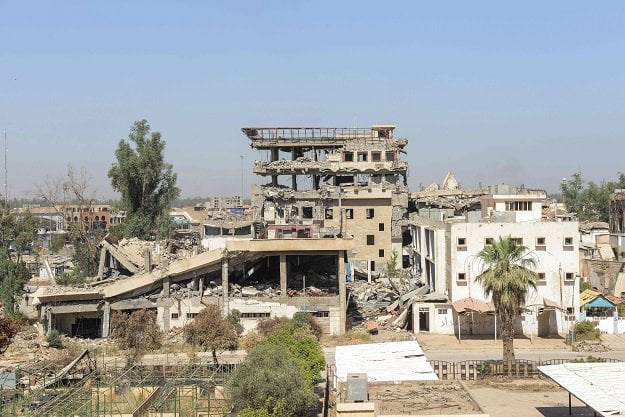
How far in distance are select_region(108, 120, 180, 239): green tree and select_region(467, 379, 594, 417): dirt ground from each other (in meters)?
36.6

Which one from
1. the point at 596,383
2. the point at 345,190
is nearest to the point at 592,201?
the point at 345,190

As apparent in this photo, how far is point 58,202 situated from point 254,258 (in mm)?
23188

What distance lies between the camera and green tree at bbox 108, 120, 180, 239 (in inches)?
2330

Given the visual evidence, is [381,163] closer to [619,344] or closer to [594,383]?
[619,344]

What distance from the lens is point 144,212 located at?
60.5 meters

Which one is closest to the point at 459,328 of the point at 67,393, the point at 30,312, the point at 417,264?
the point at 417,264

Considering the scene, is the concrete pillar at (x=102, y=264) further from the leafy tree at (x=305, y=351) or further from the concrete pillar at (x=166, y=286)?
the leafy tree at (x=305, y=351)

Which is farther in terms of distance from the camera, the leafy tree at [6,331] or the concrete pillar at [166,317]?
the concrete pillar at [166,317]

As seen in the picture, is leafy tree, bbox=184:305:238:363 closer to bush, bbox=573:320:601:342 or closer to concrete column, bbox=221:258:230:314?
concrete column, bbox=221:258:230:314

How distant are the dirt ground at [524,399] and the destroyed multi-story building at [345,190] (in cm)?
2800

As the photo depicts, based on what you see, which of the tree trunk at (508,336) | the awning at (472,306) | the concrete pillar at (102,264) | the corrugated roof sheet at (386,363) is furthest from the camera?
the concrete pillar at (102,264)

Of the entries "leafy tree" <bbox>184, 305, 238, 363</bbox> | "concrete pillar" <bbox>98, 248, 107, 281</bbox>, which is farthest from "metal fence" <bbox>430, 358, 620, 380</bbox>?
"concrete pillar" <bbox>98, 248, 107, 281</bbox>

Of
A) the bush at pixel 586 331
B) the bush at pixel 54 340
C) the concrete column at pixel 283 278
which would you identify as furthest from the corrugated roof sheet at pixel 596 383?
the bush at pixel 54 340

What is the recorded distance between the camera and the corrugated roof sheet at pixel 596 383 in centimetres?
2028
